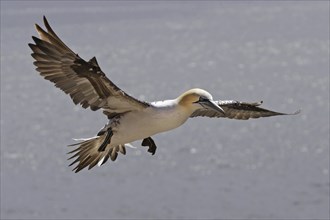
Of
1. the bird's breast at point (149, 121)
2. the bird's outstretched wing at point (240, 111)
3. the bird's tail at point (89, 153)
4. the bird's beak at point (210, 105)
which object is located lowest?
the bird's tail at point (89, 153)

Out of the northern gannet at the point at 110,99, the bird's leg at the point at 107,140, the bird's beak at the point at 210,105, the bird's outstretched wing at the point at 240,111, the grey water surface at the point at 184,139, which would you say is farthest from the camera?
the grey water surface at the point at 184,139

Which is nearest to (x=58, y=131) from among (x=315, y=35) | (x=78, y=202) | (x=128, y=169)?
(x=128, y=169)

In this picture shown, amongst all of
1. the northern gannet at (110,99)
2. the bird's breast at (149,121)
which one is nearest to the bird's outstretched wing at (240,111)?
the northern gannet at (110,99)

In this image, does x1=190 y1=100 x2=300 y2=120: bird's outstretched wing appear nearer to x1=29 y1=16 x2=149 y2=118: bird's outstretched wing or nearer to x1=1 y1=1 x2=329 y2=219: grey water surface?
x1=29 y1=16 x2=149 y2=118: bird's outstretched wing

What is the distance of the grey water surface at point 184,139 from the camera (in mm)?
38438

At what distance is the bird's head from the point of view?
11984mm

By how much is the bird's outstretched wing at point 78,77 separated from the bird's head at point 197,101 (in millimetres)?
598

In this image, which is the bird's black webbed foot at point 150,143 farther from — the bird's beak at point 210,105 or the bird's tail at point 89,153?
the bird's beak at point 210,105

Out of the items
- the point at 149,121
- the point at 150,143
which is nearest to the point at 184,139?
the point at 150,143

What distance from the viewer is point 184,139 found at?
164 ft

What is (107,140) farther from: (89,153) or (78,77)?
(89,153)

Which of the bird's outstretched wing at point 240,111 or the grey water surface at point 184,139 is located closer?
the bird's outstretched wing at point 240,111

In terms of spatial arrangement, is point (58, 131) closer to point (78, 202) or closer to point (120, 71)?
point (78, 202)

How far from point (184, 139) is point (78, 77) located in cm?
3731
